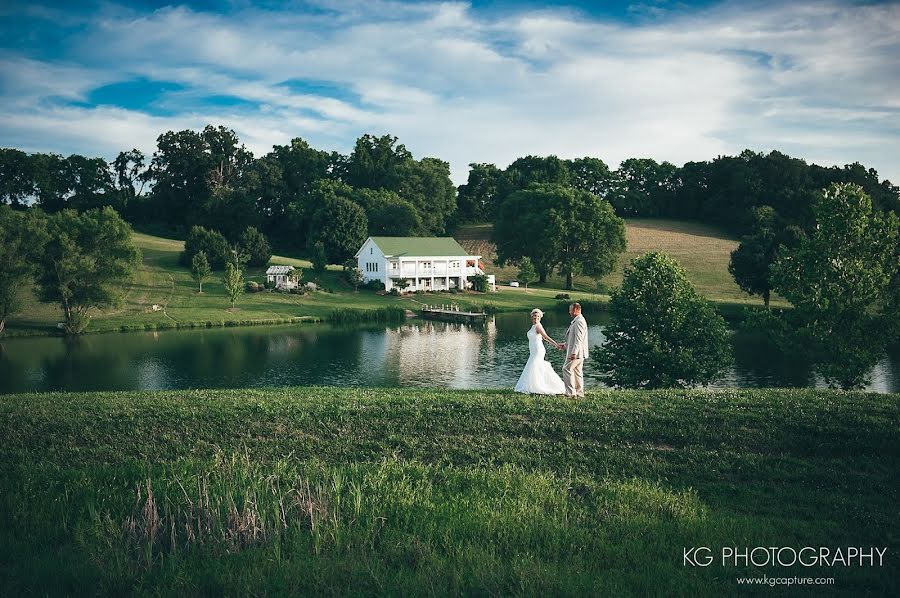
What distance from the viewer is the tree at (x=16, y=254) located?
2020 inches

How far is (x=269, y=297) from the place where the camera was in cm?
6769

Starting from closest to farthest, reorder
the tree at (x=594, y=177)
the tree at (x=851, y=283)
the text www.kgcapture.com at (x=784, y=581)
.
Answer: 1. the text www.kgcapture.com at (x=784, y=581)
2. the tree at (x=851, y=283)
3. the tree at (x=594, y=177)

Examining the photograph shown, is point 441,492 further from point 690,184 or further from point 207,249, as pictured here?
point 690,184

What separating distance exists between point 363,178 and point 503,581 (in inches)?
4473

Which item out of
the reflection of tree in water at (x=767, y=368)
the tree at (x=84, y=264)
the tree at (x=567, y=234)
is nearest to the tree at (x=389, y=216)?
the tree at (x=567, y=234)

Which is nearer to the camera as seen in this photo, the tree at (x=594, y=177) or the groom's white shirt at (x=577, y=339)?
the groom's white shirt at (x=577, y=339)

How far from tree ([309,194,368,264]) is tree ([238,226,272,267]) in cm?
651

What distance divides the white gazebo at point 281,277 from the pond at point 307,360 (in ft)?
47.0

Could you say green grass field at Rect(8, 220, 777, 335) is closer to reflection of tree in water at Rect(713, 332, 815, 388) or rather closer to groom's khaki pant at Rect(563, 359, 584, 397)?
reflection of tree in water at Rect(713, 332, 815, 388)

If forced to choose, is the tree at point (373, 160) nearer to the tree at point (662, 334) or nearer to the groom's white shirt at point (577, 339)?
the tree at point (662, 334)

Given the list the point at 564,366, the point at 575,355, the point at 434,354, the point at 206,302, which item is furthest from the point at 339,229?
the point at 575,355

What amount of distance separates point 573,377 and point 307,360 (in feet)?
88.1

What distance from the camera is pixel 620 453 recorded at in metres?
12.1

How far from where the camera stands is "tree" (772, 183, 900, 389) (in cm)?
2519
